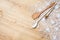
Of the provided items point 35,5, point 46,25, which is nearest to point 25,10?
point 35,5

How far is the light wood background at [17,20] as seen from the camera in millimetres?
983

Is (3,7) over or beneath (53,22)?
over

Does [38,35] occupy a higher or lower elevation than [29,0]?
lower

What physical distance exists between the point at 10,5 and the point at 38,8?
0.74 feet

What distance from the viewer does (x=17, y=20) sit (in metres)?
1.05

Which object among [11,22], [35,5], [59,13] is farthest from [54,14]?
[11,22]

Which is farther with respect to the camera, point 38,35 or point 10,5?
point 10,5

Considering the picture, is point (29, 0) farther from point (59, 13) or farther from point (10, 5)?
point (59, 13)

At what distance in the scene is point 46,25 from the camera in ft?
3.34

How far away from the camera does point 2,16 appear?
1.07 meters

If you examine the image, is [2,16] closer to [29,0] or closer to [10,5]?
[10,5]

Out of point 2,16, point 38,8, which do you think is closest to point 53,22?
point 38,8

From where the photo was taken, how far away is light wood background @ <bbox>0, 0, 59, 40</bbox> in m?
0.98

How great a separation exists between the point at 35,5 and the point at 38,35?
26cm
